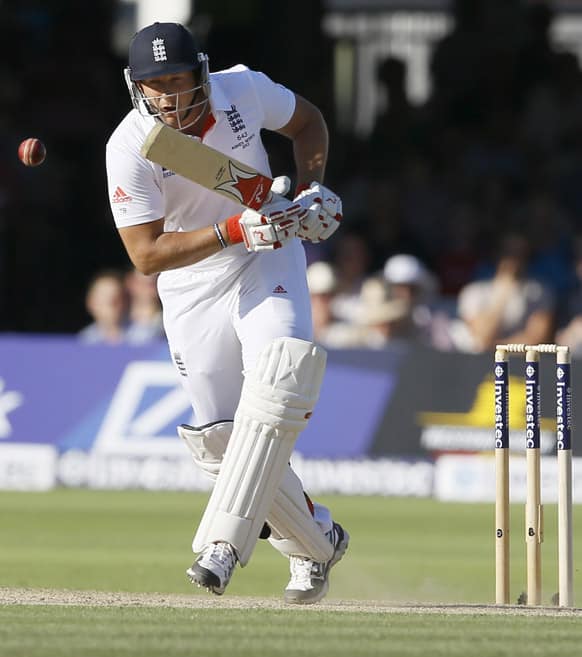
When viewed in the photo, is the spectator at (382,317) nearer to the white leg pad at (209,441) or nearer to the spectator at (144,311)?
the spectator at (144,311)

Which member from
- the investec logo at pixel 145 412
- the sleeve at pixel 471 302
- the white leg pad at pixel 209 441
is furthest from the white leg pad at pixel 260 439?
the sleeve at pixel 471 302

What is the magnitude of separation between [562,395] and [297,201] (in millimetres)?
1053

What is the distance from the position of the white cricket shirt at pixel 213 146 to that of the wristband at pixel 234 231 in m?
0.24

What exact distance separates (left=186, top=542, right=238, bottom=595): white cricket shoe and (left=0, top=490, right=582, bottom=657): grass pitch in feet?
0.28

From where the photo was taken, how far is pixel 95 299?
1010 cm

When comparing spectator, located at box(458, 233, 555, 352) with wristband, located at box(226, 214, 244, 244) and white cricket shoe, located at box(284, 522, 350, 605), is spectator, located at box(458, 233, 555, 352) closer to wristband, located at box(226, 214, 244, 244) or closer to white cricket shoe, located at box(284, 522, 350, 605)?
white cricket shoe, located at box(284, 522, 350, 605)

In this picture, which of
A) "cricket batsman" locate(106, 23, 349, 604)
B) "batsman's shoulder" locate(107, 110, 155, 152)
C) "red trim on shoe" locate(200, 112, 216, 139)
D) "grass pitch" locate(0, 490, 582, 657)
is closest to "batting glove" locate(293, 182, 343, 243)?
"cricket batsman" locate(106, 23, 349, 604)

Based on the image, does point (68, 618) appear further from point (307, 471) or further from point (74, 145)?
point (74, 145)

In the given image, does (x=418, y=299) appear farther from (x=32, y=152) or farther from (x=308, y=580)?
(x=32, y=152)

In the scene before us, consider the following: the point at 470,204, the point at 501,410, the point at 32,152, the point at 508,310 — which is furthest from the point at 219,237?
the point at 470,204

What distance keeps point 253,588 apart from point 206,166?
198 cm

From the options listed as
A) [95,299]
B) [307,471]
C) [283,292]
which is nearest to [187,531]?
[307,471]

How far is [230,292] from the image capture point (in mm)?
5207

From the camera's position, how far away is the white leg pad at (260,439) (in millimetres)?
5008
